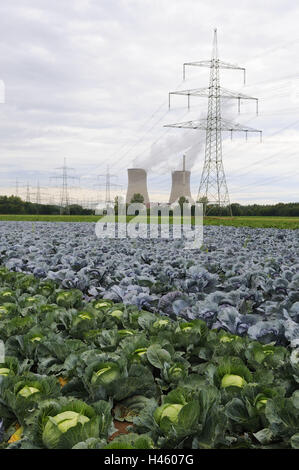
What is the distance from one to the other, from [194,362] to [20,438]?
123 cm

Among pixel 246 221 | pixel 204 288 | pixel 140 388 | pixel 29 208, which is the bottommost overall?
pixel 140 388

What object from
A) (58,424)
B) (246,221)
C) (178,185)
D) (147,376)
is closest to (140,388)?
(147,376)

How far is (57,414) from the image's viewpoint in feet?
6.07

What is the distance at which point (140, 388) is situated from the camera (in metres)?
2.31

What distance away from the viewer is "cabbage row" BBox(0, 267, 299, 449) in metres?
1.79

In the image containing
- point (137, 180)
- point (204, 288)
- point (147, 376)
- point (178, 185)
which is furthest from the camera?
point (178, 185)

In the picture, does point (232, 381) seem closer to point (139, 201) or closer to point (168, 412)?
point (168, 412)

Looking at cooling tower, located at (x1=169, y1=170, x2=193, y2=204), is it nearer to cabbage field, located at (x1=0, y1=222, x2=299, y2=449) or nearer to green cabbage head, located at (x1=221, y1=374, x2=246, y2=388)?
cabbage field, located at (x1=0, y1=222, x2=299, y2=449)

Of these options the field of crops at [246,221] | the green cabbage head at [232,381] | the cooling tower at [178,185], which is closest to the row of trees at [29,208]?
the cooling tower at [178,185]

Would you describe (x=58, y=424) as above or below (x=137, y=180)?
below

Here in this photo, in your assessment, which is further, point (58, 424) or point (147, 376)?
point (147, 376)

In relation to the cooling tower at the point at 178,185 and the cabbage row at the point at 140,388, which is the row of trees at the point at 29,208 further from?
the cabbage row at the point at 140,388

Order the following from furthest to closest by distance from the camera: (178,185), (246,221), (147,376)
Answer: (178,185) < (246,221) < (147,376)
